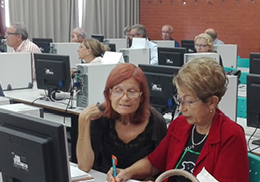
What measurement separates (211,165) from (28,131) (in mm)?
807

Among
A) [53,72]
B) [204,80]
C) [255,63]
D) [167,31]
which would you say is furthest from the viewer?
[167,31]

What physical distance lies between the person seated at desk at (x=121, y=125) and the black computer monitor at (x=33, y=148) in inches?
28.4

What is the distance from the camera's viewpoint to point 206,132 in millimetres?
1937

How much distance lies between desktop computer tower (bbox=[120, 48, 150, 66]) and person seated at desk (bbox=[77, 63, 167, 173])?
3268mm

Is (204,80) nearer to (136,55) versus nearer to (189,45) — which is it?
(136,55)

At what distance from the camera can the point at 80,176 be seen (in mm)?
1897

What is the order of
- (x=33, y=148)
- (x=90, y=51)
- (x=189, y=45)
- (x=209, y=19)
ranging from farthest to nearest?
(x=209, y=19) < (x=189, y=45) < (x=90, y=51) < (x=33, y=148)

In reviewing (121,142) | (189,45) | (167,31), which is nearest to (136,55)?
(189,45)

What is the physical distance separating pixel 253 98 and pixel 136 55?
3102mm

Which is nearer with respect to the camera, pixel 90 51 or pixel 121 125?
pixel 121 125

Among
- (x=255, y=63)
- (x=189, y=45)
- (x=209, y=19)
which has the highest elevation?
(x=209, y=19)

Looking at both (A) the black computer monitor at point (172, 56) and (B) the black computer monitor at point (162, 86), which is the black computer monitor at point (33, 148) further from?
(A) the black computer monitor at point (172, 56)

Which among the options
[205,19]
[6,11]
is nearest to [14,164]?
[6,11]

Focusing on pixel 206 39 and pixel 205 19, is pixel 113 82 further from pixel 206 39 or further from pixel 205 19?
pixel 205 19
